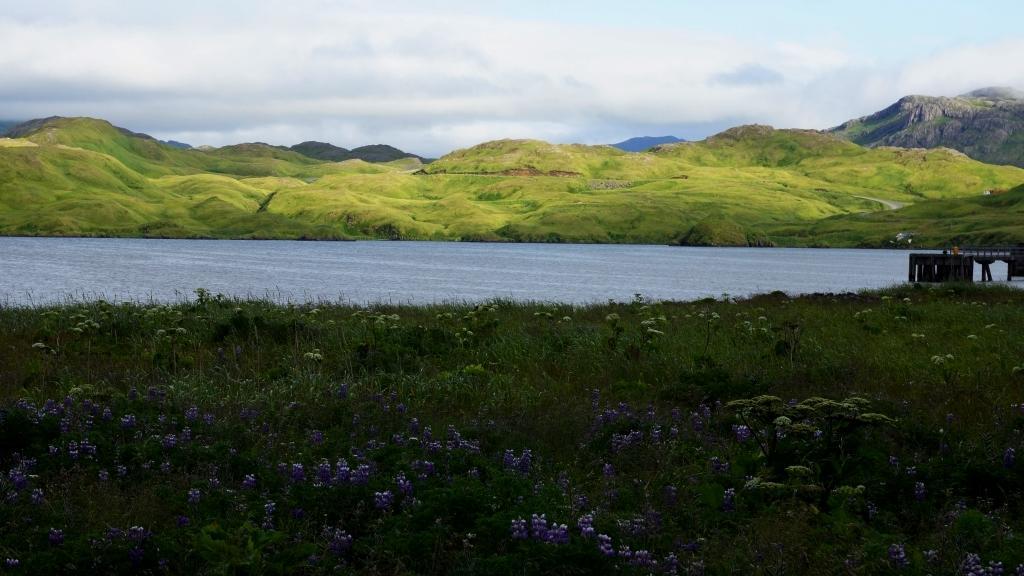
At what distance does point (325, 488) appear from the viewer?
8.26 meters

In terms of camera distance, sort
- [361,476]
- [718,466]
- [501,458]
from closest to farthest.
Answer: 1. [361,476]
2. [718,466]
3. [501,458]

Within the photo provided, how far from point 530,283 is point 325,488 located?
3186 inches

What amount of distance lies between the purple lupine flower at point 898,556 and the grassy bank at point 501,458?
0.04 meters

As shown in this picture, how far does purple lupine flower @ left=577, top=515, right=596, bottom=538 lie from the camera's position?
6754 millimetres

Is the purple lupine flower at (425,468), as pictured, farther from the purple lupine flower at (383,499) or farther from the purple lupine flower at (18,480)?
the purple lupine flower at (18,480)

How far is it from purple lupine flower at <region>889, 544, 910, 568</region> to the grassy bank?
4 cm

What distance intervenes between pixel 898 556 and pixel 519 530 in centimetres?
290

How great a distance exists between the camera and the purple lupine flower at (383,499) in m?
7.79

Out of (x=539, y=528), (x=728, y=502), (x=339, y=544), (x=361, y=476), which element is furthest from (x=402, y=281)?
(x=539, y=528)

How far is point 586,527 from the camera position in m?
6.80

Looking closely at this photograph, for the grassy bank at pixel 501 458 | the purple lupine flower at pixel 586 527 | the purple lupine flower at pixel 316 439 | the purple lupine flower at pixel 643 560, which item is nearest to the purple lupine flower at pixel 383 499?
the grassy bank at pixel 501 458

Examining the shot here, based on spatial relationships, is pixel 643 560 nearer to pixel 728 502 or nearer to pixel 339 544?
pixel 728 502

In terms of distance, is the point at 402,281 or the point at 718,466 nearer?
the point at 718,466

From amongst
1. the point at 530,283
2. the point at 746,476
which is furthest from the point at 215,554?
the point at 530,283
